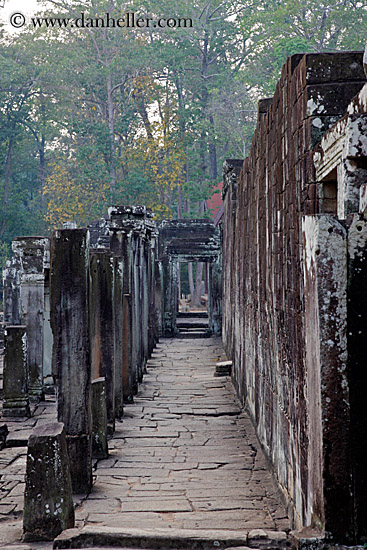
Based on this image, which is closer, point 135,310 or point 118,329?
point 118,329

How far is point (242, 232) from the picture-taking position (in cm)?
1014

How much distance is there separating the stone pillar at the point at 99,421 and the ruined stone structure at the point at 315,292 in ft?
5.50

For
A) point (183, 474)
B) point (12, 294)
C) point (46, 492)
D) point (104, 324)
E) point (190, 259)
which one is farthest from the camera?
point (190, 259)

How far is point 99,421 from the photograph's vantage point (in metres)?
6.83

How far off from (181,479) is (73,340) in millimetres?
1724

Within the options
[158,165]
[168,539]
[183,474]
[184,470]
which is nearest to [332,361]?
[168,539]

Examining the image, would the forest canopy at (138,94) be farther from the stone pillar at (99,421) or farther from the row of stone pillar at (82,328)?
the stone pillar at (99,421)

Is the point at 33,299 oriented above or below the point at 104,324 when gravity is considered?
above

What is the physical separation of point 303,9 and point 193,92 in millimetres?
8397

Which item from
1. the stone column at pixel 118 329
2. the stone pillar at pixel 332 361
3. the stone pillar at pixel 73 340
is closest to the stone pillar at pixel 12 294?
the stone column at pixel 118 329

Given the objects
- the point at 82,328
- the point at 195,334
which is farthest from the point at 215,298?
the point at 82,328

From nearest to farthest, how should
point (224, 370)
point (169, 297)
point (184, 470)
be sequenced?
point (184, 470), point (224, 370), point (169, 297)

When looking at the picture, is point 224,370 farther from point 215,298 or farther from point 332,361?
point 332,361

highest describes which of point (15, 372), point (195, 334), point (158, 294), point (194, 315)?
point (158, 294)
